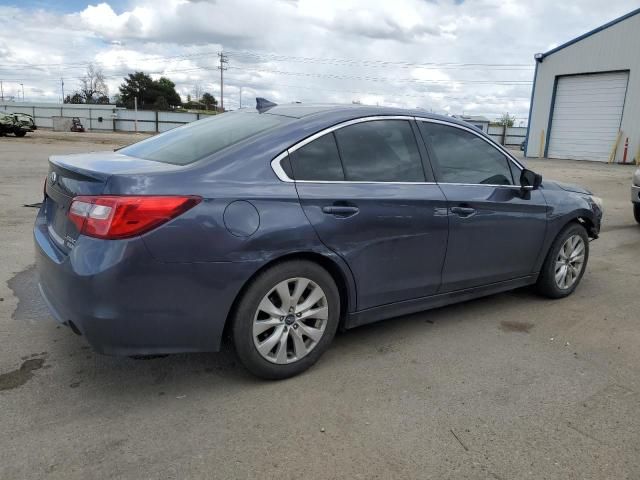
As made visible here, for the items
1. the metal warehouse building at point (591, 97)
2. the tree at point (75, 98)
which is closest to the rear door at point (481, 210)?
the metal warehouse building at point (591, 97)

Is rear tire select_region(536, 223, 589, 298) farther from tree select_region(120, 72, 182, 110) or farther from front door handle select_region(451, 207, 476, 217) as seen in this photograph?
tree select_region(120, 72, 182, 110)

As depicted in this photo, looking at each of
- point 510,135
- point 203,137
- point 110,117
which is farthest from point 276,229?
point 110,117

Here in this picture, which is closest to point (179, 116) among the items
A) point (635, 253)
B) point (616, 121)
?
point (616, 121)

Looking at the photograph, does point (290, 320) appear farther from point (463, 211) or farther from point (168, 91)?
point (168, 91)

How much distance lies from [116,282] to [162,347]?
0.45m

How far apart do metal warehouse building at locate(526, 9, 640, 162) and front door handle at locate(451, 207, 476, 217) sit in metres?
22.7

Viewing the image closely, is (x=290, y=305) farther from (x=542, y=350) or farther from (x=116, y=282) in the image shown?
(x=542, y=350)

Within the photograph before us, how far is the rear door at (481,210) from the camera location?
384 cm

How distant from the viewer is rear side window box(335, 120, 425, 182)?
3.41 metres

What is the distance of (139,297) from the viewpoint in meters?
2.68

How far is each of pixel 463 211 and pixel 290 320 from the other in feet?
5.15

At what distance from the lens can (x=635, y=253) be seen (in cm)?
687

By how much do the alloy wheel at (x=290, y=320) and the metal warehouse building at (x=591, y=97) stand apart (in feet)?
78.8

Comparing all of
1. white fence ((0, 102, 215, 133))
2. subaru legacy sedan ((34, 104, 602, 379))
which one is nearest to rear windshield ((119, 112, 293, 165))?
subaru legacy sedan ((34, 104, 602, 379))
